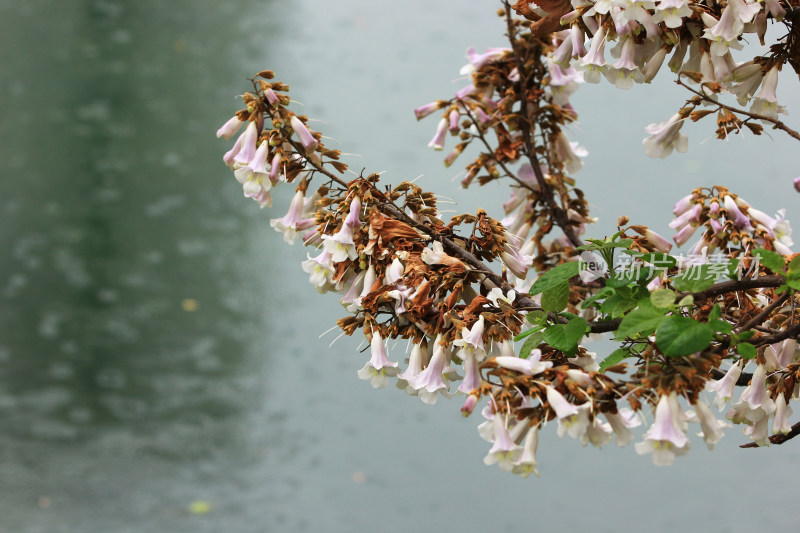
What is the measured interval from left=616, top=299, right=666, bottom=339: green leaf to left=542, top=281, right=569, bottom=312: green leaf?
60 mm

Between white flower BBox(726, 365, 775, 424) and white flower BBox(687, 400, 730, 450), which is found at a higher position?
white flower BBox(726, 365, 775, 424)

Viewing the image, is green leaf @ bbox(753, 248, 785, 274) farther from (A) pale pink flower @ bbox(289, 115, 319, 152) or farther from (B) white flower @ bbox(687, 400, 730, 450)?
(A) pale pink flower @ bbox(289, 115, 319, 152)

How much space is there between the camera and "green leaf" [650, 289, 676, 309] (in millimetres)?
531

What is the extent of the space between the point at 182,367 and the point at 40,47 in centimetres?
147

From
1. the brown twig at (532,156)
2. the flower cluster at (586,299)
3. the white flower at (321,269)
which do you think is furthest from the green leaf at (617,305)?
the brown twig at (532,156)

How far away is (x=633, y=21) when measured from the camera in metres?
0.62

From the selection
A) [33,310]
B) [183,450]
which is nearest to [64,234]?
[33,310]

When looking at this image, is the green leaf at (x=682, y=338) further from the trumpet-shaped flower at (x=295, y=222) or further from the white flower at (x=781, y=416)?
the trumpet-shaped flower at (x=295, y=222)

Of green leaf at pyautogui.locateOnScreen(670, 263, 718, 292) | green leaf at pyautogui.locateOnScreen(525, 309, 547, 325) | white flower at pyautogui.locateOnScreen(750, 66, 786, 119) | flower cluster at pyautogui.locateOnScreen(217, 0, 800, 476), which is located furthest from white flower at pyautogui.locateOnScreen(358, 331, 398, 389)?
white flower at pyautogui.locateOnScreen(750, 66, 786, 119)

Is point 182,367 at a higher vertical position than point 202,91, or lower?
lower

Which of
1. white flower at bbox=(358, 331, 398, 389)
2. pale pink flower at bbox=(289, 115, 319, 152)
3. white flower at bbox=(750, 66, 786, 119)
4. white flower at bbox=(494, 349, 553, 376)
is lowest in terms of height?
white flower at bbox=(494, 349, 553, 376)

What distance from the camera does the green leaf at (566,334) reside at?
550 mm

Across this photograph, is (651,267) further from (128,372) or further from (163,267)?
(163,267)

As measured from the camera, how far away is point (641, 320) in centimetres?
53
